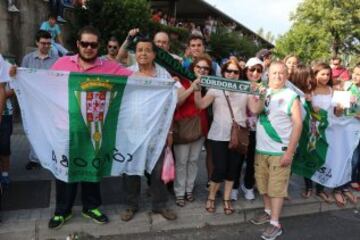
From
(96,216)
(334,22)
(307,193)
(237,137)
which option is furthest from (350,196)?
(334,22)

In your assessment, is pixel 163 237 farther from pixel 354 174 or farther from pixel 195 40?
pixel 354 174

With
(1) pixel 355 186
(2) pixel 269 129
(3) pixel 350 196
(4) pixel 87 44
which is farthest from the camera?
(1) pixel 355 186

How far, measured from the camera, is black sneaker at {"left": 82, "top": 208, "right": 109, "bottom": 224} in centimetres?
445

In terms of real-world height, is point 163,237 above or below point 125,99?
below

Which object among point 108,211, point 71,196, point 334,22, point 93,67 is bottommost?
point 108,211

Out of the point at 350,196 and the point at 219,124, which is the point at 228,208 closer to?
the point at 219,124

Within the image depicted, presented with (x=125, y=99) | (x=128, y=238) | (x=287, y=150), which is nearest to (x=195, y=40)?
(x=125, y=99)

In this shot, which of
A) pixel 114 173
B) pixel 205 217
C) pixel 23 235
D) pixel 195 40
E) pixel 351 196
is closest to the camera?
pixel 23 235

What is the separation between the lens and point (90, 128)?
4301 millimetres

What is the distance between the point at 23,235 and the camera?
4211 millimetres

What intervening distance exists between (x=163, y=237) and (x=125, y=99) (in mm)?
1547

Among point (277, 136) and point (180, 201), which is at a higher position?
point (277, 136)

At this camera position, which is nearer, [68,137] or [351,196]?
[68,137]

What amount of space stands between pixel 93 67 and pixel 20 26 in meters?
6.48
